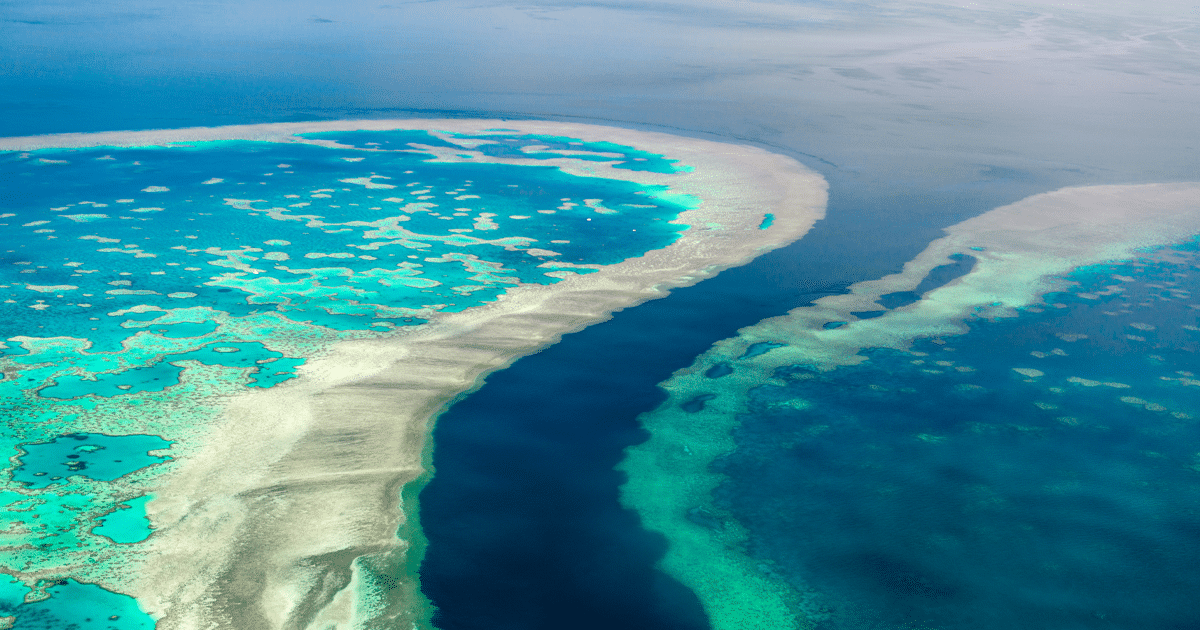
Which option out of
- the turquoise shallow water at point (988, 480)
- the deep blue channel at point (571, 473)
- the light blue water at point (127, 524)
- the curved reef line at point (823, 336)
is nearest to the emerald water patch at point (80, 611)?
the light blue water at point (127, 524)

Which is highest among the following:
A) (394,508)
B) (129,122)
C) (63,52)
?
(63,52)

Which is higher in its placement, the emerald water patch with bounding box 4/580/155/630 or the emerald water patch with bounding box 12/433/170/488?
the emerald water patch with bounding box 12/433/170/488

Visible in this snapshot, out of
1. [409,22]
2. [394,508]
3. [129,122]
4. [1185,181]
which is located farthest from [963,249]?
[409,22]

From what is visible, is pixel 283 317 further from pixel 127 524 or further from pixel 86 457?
pixel 127 524

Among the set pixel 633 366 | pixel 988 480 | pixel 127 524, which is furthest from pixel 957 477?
pixel 127 524

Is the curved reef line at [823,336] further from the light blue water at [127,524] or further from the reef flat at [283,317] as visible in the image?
the light blue water at [127,524]

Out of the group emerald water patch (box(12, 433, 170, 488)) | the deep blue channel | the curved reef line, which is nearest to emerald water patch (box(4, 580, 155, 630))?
emerald water patch (box(12, 433, 170, 488))

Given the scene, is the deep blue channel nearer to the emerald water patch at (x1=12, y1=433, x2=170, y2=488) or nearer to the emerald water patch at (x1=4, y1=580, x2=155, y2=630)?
the emerald water patch at (x1=4, y1=580, x2=155, y2=630)

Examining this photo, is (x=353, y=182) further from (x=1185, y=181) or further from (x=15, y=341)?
(x=1185, y=181)
